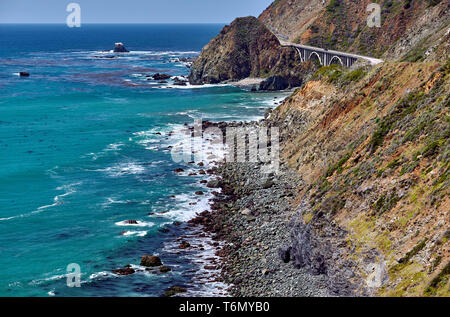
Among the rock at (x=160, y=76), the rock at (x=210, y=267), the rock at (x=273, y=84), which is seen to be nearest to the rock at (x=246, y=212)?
the rock at (x=210, y=267)

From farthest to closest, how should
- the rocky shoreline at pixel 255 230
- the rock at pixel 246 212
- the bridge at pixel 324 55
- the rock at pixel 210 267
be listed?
1. the bridge at pixel 324 55
2. the rock at pixel 246 212
3. the rock at pixel 210 267
4. the rocky shoreline at pixel 255 230

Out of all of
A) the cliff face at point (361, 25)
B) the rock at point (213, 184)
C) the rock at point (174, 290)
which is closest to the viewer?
the rock at point (174, 290)

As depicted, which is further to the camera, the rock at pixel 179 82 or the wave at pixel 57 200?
the rock at pixel 179 82

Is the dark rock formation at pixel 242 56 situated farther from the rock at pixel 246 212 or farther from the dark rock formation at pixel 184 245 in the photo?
the dark rock formation at pixel 184 245

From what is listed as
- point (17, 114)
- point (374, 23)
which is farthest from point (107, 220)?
point (374, 23)

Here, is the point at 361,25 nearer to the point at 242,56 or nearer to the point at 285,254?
the point at 242,56

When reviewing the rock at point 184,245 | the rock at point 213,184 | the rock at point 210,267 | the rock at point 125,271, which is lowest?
the rock at point 125,271

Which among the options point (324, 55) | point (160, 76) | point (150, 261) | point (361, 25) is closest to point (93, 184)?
point (150, 261)
